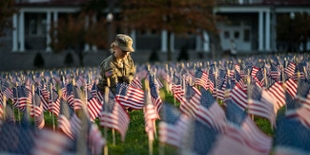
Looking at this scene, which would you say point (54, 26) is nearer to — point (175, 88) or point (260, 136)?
point (175, 88)

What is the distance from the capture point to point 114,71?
627 inches

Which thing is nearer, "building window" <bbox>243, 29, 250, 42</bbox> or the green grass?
the green grass

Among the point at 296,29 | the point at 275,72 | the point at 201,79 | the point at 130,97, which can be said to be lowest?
the point at 130,97

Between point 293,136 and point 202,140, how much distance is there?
1012 mm

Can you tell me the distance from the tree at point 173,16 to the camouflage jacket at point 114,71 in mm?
30872

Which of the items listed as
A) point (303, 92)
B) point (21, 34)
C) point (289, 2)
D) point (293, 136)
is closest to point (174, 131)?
point (293, 136)

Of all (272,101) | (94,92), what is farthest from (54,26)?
(272,101)

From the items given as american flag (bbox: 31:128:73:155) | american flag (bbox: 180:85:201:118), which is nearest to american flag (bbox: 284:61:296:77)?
american flag (bbox: 180:85:201:118)

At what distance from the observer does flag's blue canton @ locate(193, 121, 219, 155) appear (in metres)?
8.81

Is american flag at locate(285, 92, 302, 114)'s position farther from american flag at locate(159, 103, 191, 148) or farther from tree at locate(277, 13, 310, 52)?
tree at locate(277, 13, 310, 52)

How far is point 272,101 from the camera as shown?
12367 millimetres

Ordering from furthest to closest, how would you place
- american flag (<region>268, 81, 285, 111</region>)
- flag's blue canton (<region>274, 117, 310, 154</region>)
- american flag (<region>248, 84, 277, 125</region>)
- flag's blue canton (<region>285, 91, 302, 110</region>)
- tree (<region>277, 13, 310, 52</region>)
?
tree (<region>277, 13, 310, 52</region>) → american flag (<region>268, 81, 285, 111</region>) → american flag (<region>248, 84, 277, 125</region>) → flag's blue canton (<region>285, 91, 302, 110</region>) → flag's blue canton (<region>274, 117, 310, 154</region>)

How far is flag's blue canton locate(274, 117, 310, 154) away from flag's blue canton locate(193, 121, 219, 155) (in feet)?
2.50

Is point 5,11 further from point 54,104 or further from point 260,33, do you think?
point 260,33
